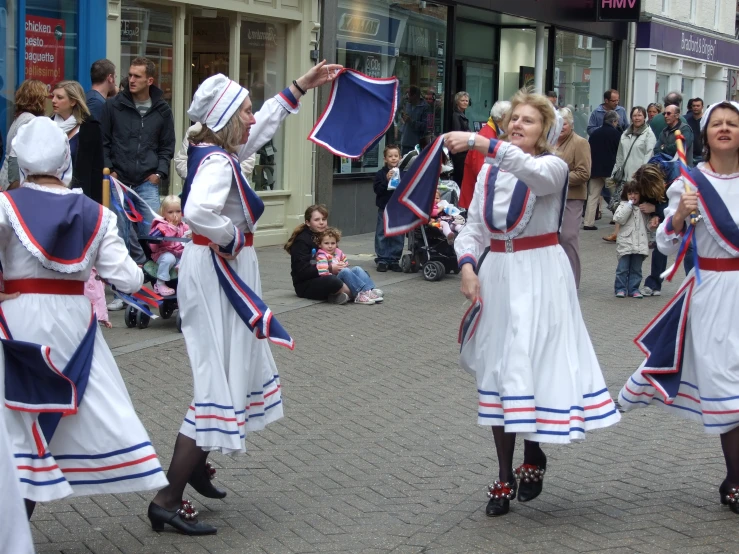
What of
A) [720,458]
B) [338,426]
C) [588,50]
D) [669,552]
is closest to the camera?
[669,552]

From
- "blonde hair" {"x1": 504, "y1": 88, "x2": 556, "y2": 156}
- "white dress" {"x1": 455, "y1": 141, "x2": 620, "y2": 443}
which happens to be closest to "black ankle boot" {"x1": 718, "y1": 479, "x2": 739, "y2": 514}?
"white dress" {"x1": 455, "y1": 141, "x2": 620, "y2": 443}

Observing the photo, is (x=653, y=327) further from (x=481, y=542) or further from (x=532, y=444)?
(x=481, y=542)

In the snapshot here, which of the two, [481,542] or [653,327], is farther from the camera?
[653,327]

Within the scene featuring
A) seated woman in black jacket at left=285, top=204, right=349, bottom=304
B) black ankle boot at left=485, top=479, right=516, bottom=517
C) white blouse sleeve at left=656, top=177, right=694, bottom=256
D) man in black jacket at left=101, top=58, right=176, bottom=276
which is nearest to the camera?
black ankle boot at left=485, top=479, right=516, bottom=517

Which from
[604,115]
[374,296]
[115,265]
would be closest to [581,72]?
[604,115]

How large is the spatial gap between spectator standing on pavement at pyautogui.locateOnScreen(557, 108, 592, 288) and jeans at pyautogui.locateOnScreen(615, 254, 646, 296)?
150 cm

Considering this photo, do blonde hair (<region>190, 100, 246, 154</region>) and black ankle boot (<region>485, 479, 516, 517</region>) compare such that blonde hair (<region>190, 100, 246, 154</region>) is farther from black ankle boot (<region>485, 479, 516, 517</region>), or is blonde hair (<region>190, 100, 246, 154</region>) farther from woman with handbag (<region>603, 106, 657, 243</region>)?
woman with handbag (<region>603, 106, 657, 243</region>)

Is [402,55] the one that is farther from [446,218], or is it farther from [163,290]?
[163,290]

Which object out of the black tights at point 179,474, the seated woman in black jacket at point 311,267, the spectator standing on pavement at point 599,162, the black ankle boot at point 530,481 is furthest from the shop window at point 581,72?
the black tights at point 179,474

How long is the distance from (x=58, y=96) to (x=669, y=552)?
22.3 ft

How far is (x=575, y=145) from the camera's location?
38.0 feet

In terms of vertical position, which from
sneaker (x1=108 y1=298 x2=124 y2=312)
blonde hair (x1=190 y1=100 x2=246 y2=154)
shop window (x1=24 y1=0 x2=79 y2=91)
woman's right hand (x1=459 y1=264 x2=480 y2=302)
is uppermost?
shop window (x1=24 y1=0 x2=79 y2=91)

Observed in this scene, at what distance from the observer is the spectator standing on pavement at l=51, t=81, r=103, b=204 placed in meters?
9.93

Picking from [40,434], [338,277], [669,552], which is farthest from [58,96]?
[669,552]
